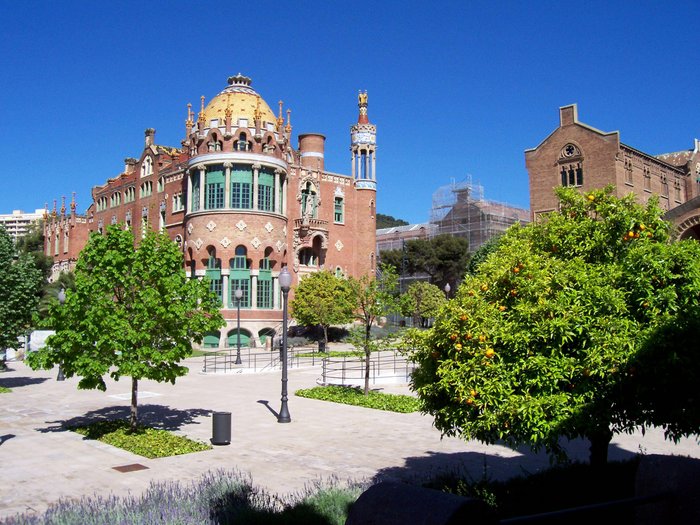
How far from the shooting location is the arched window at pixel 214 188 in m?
49.6

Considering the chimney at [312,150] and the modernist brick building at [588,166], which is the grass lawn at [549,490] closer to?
the modernist brick building at [588,166]

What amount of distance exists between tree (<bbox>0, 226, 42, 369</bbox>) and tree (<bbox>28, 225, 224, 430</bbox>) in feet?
32.1

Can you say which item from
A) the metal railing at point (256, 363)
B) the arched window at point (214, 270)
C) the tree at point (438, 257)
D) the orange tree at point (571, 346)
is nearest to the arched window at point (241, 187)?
the arched window at point (214, 270)

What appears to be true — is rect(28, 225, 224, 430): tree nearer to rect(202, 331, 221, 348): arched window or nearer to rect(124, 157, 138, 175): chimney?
rect(202, 331, 221, 348): arched window

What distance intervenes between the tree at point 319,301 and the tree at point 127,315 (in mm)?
29775

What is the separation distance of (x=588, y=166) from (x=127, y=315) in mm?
51393

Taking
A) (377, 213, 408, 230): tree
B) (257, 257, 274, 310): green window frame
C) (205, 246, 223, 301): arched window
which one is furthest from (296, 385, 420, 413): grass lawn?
(377, 213, 408, 230): tree

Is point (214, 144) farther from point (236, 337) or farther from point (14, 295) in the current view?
point (14, 295)

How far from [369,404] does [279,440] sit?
18.2 feet

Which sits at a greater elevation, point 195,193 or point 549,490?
point 195,193

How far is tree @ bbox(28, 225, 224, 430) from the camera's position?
14.3 m

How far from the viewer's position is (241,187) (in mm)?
49594

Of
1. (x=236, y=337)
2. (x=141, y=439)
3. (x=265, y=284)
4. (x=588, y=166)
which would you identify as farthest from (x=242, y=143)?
(x=141, y=439)

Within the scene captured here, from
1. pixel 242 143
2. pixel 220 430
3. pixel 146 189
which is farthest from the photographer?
pixel 146 189
